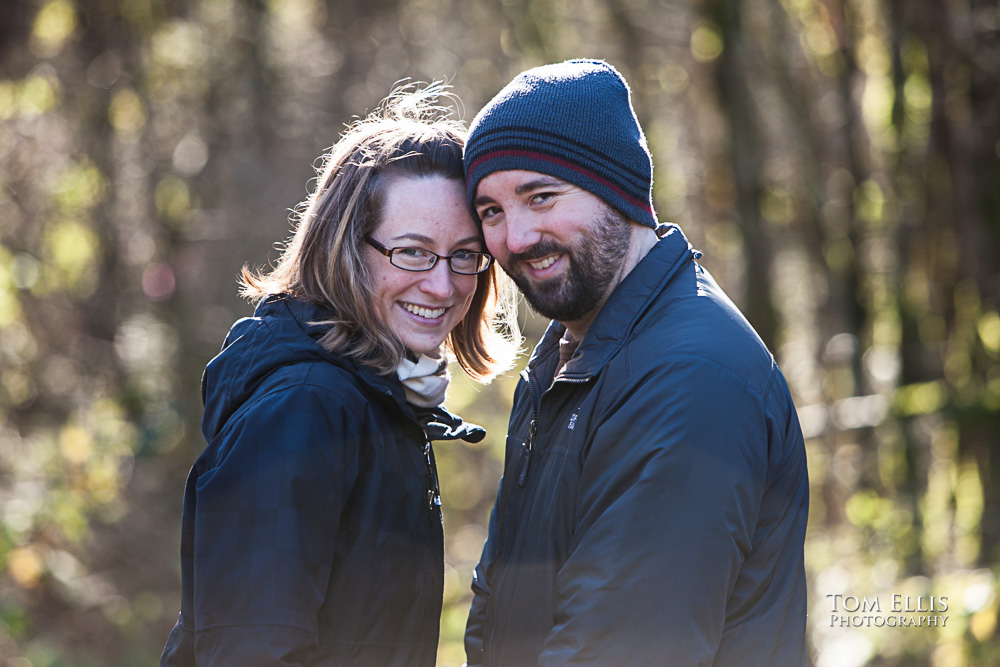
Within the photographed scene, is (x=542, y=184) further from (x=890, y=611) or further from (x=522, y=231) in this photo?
(x=890, y=611)

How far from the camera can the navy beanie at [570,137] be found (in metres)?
2.13

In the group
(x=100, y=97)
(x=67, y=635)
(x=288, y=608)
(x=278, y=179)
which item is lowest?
(x=67, y=635)

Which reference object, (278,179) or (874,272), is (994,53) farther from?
(278,179)

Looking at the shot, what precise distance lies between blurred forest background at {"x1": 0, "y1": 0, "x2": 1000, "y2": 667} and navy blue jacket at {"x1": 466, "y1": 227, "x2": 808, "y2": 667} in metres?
3.75

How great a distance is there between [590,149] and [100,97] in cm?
712

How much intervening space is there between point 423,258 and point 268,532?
86 centimetres

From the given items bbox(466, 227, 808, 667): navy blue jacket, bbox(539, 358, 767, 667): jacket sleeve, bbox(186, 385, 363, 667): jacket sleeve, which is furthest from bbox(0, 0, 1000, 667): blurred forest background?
bbox(186, 385, 363, 667): jacket sleeve

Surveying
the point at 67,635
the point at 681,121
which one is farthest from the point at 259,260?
the point at 681,121

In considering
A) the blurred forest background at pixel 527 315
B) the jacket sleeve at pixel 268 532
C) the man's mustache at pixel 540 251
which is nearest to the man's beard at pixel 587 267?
the man's mustache at pixel 540 251

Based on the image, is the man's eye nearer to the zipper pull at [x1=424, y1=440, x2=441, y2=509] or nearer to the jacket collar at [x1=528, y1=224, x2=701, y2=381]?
the jacket collar at [x1=528, y1=224, x2=701, y2=381]

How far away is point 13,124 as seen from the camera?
7461mm

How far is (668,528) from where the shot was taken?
5.45 feet

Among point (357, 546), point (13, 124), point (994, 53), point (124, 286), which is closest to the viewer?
point (357, 546)

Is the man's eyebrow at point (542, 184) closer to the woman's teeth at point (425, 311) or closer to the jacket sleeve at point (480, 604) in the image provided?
the woman's teeth at point (425, 311)
